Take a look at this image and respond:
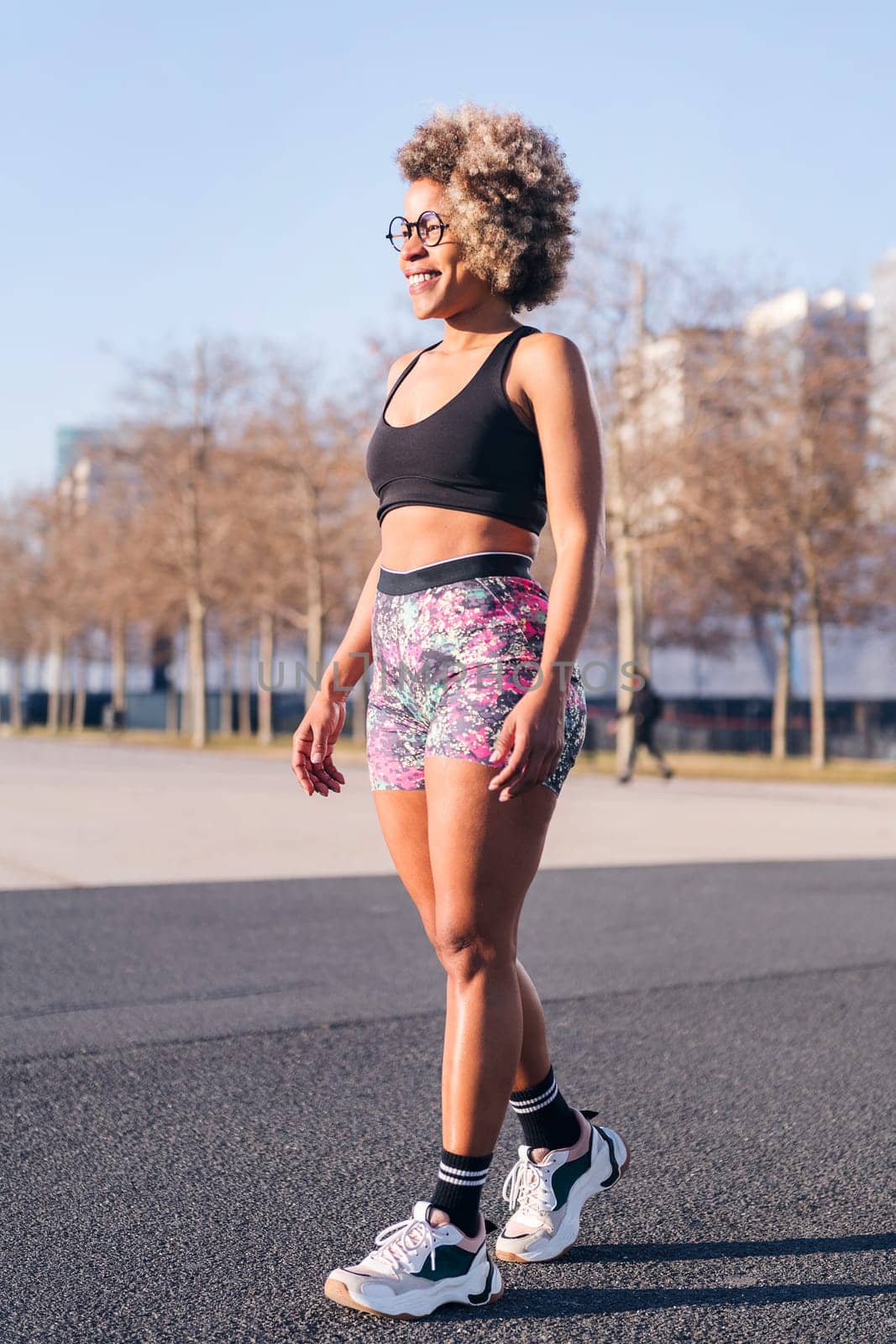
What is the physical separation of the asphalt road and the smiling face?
1856 millimetres

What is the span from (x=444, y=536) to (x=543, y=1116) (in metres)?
1.18

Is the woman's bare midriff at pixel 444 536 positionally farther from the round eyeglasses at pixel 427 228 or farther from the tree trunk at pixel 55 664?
the tree trunk at pixel 55 664

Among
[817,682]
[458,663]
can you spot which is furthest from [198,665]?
[458,663]

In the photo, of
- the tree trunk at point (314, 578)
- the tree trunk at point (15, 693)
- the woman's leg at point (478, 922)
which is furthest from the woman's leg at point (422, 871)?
the tree trunk at point (15, 693)

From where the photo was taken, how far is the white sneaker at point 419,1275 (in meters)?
2.66

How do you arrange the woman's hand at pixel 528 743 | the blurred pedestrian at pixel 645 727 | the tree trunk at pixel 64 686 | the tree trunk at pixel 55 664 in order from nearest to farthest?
the woman's hand at pixel 528 743
the blurred pedestrian at pixel 645 727
the tree trunk at pixel 55 664
the tree trunk at pixel 64 686

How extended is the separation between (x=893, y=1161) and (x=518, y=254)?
91.7 inches

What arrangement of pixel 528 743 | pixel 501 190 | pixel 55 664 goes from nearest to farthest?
pixel 528 743 → pixel 501 190 → pixel 55 664

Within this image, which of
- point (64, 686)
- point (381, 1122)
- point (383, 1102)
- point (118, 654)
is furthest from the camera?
point (64, 686)

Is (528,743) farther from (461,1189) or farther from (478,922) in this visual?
(461,1189)

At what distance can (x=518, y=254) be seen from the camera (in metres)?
2.96

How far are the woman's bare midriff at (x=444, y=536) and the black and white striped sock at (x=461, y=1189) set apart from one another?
1.09m

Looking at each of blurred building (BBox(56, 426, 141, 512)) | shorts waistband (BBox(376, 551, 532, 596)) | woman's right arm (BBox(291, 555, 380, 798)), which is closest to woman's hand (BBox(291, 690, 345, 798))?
woman's right arm (BBox(291, 555, 380, 798))

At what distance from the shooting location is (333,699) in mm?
3287
